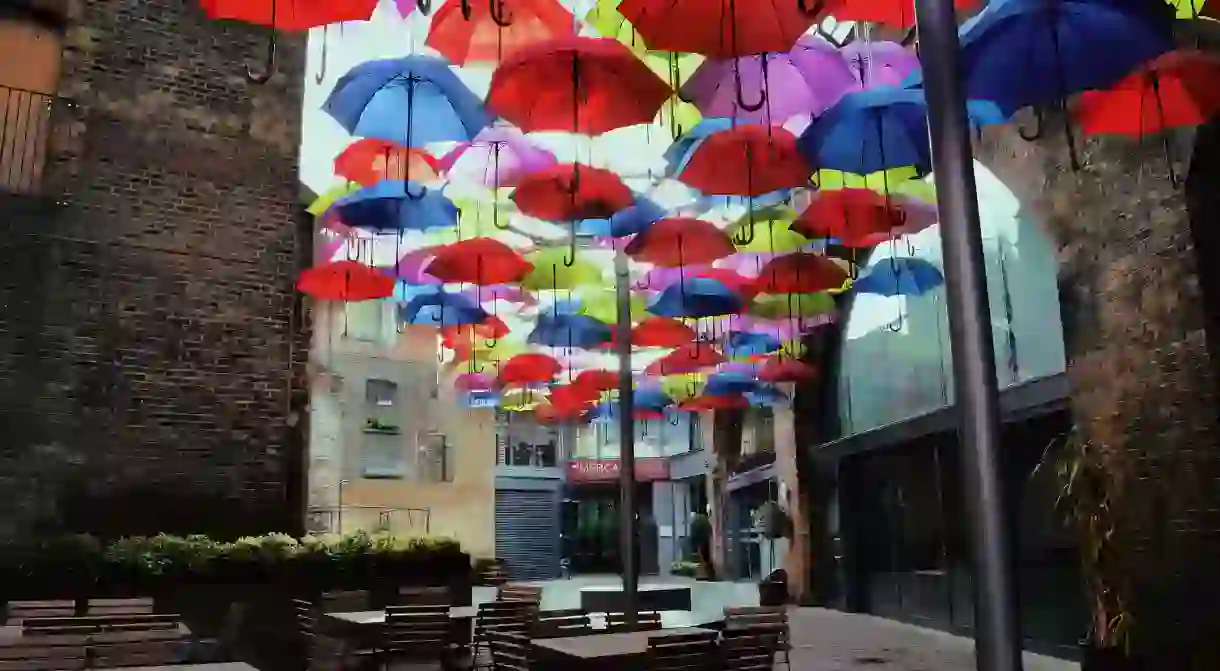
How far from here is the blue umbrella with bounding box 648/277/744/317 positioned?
29.6 ft

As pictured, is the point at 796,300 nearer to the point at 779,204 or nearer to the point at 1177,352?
the point at 779,204

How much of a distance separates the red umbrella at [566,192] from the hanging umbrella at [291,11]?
8.22 ft

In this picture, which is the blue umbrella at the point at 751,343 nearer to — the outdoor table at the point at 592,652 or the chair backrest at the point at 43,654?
the outdoor table at the point at 592,652

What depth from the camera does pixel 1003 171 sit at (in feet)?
29.6

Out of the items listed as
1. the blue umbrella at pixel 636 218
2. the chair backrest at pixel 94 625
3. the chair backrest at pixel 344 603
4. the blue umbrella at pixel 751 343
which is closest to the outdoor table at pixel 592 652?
the chair backrest at pixel 94 625

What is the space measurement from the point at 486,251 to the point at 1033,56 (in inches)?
186

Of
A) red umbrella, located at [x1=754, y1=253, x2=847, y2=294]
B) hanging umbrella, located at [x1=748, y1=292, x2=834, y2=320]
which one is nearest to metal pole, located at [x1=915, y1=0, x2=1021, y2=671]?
red umbrella, located at [x1=754, y1=253, x2=847, y2=294]

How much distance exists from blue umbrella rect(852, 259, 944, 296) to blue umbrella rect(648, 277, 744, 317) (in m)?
1.21

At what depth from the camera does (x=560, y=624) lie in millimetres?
6629

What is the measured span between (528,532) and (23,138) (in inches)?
717

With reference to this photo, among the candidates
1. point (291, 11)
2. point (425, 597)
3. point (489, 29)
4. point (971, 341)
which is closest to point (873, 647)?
point (425, 597)

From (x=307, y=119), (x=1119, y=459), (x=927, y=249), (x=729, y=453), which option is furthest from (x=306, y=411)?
(x=729, y=453)

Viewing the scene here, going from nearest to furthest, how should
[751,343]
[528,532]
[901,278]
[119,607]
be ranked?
[119,607] → [901,278] → [751,343] → [528,532]

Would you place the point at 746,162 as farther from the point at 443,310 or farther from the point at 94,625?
the point at 443,310
